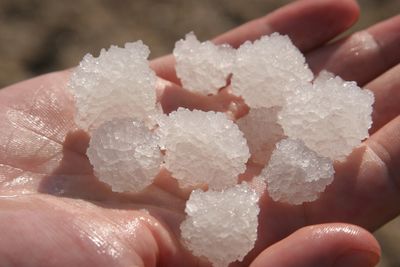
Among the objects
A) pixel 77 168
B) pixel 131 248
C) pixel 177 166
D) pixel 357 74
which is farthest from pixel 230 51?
pixel 131 248

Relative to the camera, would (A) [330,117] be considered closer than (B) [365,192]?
No

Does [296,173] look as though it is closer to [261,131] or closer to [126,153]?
[261,131]

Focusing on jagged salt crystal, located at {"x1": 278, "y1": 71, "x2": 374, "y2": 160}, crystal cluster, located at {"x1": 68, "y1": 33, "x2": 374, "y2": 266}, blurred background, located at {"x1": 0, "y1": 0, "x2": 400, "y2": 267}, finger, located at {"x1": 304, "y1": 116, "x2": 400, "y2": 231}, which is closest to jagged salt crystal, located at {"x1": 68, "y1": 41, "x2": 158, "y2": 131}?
crystal cluster, located at {"x1": 68, "y1": 33, "x2": 374, "y2": 266}

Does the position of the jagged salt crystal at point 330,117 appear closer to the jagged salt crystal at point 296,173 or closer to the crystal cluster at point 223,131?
the crystal cluster at point 223,131

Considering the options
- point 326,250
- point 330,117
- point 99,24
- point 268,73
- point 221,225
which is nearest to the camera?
point 326,250

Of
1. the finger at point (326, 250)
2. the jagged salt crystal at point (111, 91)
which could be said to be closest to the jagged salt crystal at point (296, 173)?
the finger at point (326, 250)

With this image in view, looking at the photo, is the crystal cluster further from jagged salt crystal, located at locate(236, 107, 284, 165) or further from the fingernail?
the fingernail

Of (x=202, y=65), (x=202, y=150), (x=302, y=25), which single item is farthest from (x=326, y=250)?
(x=302, y=25)

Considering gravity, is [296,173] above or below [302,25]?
below
